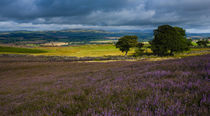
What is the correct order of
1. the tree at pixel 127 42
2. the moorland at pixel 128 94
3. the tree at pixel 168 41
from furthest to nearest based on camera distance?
the tree at pixel 127 42 < the tree at pixel 168 41 < the moorland at pixel 128 94

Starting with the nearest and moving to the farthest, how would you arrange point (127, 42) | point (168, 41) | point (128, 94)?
1. point (128, 94)
2. point (168, 41)
3. point (127, 42)

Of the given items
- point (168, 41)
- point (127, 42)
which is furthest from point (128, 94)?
point (127, 42)

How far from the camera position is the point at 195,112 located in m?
2.27

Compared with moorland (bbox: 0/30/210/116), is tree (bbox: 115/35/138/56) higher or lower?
higher

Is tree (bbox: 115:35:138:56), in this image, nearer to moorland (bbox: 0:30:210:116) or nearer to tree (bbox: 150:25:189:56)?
tree (bbox: 150:25:189:56)

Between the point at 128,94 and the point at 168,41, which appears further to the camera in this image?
the point at 168,41

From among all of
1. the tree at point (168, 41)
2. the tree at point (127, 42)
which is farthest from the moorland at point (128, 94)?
the tree at point (127, 42)

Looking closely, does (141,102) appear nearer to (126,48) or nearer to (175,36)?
(175,36)

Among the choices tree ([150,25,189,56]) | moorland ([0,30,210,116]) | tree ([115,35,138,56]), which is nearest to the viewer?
moorland ([0,30,210,116])

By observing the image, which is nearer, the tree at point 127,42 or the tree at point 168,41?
the tree at point 168,41

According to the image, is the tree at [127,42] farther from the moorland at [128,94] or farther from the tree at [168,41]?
the moorland at [128,94]

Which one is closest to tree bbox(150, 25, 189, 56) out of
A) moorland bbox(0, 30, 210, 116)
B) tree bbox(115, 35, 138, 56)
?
tree bbox(115, 35, 138, 56)

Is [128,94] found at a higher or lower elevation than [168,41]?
lower

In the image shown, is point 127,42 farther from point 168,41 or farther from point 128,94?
point 128,94
